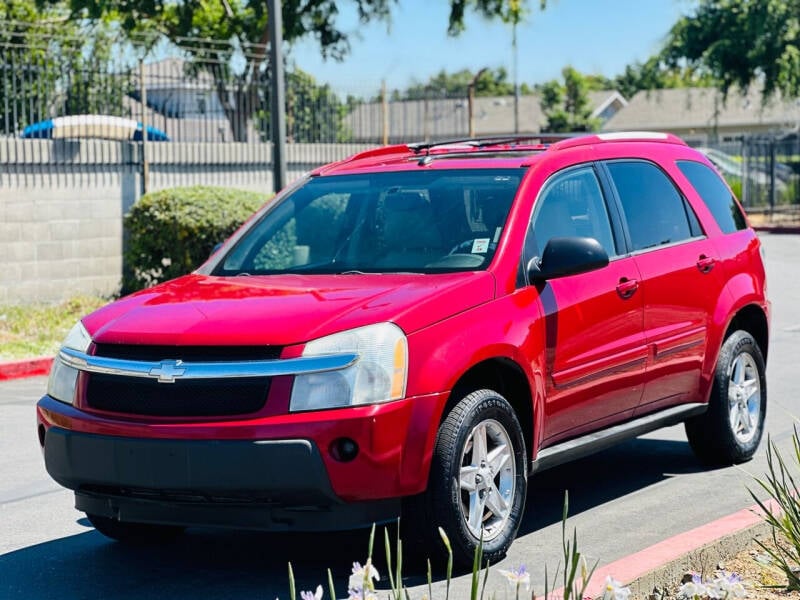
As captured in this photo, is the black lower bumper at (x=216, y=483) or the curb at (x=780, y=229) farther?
the curb at (x=780, y=229)

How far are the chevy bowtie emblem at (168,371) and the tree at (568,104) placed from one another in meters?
83.4

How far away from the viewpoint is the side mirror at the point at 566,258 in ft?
20.7

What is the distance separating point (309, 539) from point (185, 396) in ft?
4.44

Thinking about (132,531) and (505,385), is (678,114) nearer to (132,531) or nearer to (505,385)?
(505,385)

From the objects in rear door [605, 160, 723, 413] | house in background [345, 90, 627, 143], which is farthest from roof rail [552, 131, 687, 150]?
house in background [345, 90, 627, 143]

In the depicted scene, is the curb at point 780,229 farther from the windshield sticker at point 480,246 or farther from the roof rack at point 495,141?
the windshield sticker at point 480,246

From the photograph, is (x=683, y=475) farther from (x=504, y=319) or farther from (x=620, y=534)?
(x=504, y=319)

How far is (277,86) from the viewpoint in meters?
15.9

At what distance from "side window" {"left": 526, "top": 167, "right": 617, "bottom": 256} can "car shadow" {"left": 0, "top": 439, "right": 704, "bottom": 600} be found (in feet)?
4.57

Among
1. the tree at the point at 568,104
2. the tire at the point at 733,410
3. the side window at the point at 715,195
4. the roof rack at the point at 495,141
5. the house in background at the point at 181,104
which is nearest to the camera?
the roof rack at the point at 495,141

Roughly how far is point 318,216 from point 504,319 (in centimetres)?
143

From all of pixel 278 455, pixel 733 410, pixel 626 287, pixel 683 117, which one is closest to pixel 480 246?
pixel 626 287

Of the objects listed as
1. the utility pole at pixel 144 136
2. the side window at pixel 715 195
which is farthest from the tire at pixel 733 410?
the utility pole at pixel 144 136

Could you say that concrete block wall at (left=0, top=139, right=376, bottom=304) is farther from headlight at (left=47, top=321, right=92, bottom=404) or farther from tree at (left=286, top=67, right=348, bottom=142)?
headlight at (left=47, top=321, right=92, bottom=404)
